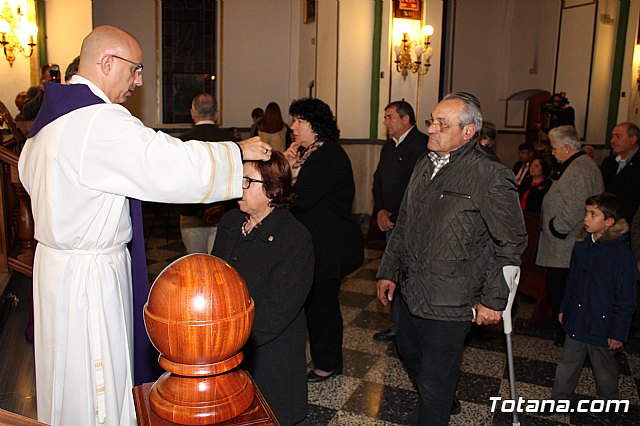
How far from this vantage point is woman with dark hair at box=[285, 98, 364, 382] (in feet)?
11.9

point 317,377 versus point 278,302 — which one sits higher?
point 278,302

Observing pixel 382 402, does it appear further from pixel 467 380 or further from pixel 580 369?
pixel 580 369

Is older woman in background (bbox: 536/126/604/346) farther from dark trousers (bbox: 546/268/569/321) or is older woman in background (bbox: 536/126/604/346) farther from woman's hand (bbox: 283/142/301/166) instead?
woman's hand (bbox: 283/142/301/166)

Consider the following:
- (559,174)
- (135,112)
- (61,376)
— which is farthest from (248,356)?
(135,112)

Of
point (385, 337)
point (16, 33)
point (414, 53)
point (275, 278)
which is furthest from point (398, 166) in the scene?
point (16, 33)

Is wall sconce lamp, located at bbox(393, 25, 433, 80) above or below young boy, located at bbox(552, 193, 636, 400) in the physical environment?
above

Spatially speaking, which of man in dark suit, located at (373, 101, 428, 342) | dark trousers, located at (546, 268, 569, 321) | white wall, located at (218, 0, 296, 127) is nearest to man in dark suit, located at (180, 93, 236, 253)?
man in dark suit, located at (373, 101, 428, 342)

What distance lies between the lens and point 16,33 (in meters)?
8.09

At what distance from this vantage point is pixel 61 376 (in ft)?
7.50

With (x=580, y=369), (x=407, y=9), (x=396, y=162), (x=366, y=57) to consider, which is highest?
(x=407, y=9)

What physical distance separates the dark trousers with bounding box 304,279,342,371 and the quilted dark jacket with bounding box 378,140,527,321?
3.68 feet

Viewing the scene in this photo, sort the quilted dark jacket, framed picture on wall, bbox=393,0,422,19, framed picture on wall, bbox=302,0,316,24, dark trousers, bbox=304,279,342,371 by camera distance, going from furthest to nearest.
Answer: framed picture on wall, bbox=302,0,316,24, framed picture on wall, bbox=393,0,422,19, dark trousers, bbox=304,279,342,371, the quilted dark jacket

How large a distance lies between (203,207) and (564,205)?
262 cm

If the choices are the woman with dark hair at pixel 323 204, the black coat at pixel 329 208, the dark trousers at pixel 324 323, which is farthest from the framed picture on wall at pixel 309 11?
the dark trousers at pixel 324 323
